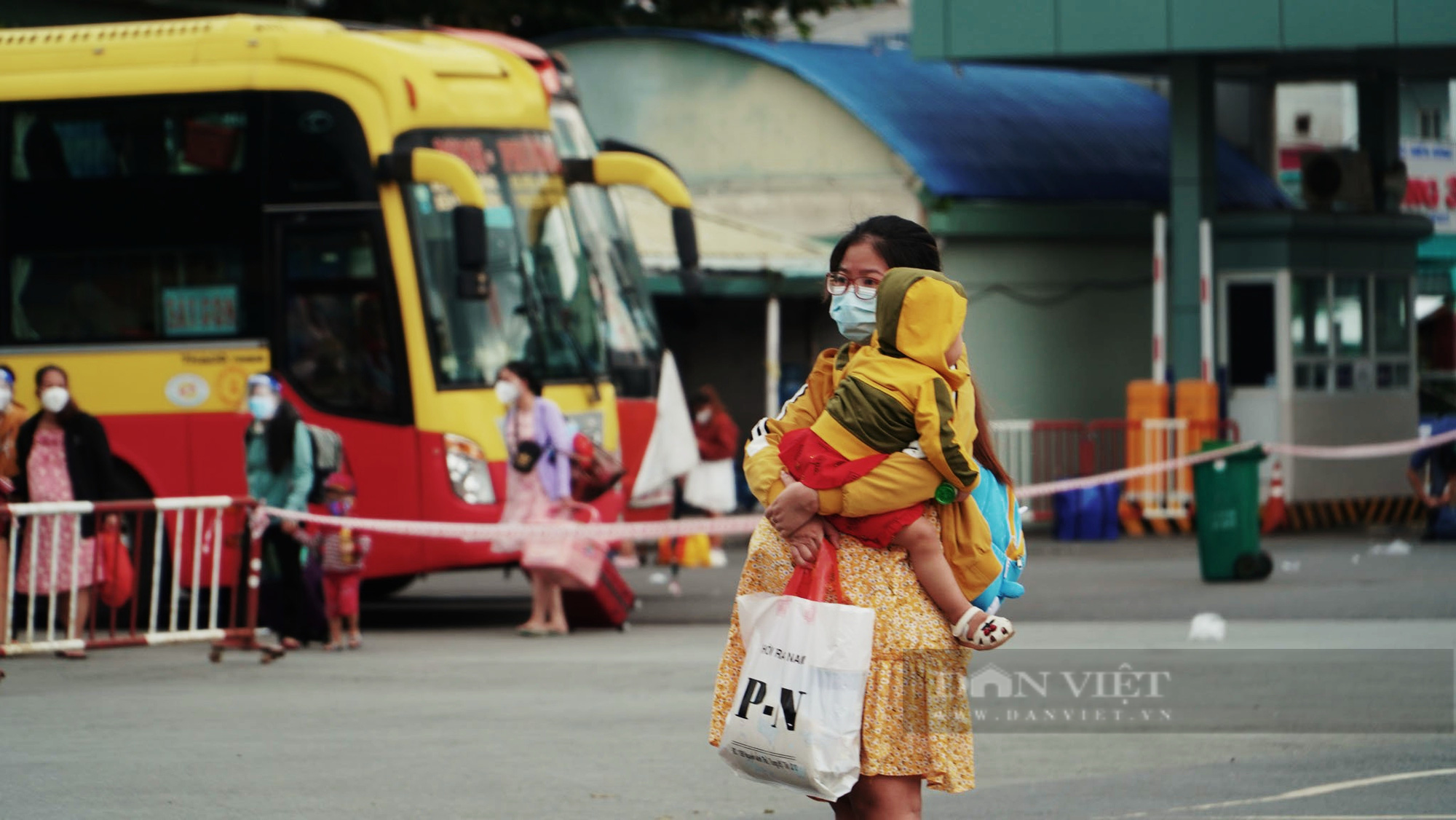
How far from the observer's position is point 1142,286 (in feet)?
89.9

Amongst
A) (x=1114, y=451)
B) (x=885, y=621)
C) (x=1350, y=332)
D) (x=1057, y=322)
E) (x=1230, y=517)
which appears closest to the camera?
(x=885, y=621)

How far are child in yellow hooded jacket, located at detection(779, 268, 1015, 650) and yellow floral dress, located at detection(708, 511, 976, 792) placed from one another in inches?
1.6

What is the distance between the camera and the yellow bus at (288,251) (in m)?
15.1

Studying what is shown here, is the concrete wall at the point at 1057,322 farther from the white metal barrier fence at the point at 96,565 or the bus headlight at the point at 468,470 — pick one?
the white metal barrier fence at the point at 96,565

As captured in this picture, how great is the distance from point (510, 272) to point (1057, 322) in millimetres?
12641

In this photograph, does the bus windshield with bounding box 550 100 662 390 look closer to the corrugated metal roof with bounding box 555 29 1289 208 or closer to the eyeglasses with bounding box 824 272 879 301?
the corrugated metal roof with bounding box 555 29 1289 208

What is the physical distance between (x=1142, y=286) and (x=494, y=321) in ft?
45.3

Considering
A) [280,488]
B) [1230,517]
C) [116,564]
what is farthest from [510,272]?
[1230,517]

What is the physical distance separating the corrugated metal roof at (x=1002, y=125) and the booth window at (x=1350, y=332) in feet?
9.86

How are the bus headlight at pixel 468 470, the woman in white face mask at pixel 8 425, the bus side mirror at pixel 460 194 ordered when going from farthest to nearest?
the bus headlight at pixel 468 470
the bus side mirror at pixel 460 194
the woman in white face mask at pixel 8 425

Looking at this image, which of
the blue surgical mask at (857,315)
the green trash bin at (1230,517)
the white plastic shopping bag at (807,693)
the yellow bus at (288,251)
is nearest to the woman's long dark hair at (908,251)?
the blue surgical mask at (857,315)

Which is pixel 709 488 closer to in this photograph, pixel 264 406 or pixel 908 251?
pixel 264 406

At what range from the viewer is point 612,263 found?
17000 millimetres

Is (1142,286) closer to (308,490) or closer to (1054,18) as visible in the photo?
(1054,18)
